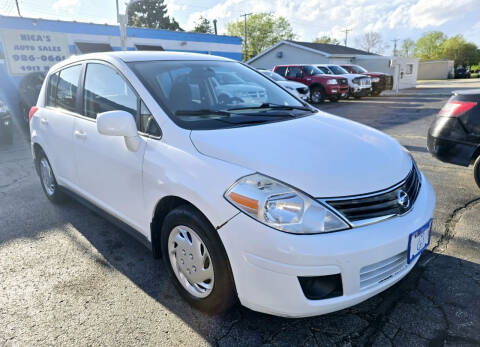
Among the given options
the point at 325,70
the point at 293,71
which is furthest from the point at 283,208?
the point at 325,70

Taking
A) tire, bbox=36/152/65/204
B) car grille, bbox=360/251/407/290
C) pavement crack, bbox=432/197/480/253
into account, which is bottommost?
pavement crack, bbox=432/197/480/253

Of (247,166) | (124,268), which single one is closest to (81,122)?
(124,268)

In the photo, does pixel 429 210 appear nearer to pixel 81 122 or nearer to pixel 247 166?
pixel 247 166

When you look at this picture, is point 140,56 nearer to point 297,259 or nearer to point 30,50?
point 297,259

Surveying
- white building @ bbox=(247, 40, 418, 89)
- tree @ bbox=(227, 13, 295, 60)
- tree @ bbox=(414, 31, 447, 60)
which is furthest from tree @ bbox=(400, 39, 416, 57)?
white building @ bbox=(247, 40, 418, 89)

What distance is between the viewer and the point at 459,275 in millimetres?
2604

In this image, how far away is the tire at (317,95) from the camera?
52.3 feet

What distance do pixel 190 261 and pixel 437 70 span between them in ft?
180

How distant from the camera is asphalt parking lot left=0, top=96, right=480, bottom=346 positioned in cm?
209

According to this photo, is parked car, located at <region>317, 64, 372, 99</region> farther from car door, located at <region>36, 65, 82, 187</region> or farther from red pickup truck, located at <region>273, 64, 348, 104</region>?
car door, located at <region>36, 65, 82, 187</region>

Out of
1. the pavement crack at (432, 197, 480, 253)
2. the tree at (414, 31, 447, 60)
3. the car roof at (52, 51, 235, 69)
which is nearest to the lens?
the car roof at (52, 51, 235, 69)

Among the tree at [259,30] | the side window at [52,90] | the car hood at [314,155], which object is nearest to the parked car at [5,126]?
the side window at [52,90]

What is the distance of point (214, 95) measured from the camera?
9.40 ft

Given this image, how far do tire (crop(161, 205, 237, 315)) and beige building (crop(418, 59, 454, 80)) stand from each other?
5395 centimetres
